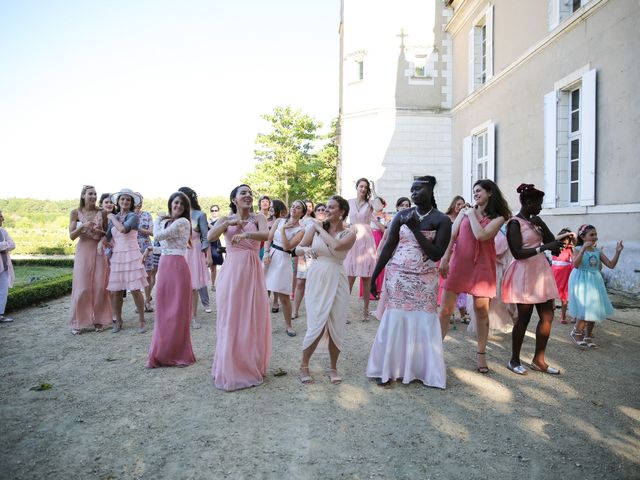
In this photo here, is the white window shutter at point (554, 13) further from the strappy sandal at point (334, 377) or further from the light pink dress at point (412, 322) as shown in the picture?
the strappy sandal at point (334, 377)

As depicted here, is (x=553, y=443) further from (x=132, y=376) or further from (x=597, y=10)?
(x=597, y=10)

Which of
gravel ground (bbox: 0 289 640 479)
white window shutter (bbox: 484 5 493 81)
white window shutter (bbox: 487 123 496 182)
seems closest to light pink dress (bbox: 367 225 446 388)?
gravel ground (bbox: 0 289 640 479)

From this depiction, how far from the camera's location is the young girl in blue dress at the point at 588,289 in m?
5.73

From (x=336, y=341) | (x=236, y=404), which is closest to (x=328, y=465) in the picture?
(x=236, y=404)

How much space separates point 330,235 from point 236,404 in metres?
1.84

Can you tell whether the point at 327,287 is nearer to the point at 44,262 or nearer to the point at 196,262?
the point at 196,262

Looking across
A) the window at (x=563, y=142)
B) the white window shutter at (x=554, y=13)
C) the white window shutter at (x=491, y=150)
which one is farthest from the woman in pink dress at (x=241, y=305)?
the white window shutter at (x=491, y=150)

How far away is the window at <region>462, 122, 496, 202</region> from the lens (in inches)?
611

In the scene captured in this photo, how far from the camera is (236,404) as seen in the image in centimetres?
400

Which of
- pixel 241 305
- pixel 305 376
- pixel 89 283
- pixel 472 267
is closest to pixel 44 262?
pixel 89 283

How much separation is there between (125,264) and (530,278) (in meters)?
5.66

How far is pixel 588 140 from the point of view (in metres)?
9.35

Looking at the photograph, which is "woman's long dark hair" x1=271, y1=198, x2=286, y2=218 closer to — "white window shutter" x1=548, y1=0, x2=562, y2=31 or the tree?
"white window shutter" x1=548, y1=0, x2=562, y2=31

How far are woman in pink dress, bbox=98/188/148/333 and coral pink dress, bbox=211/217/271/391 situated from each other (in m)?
2.79
